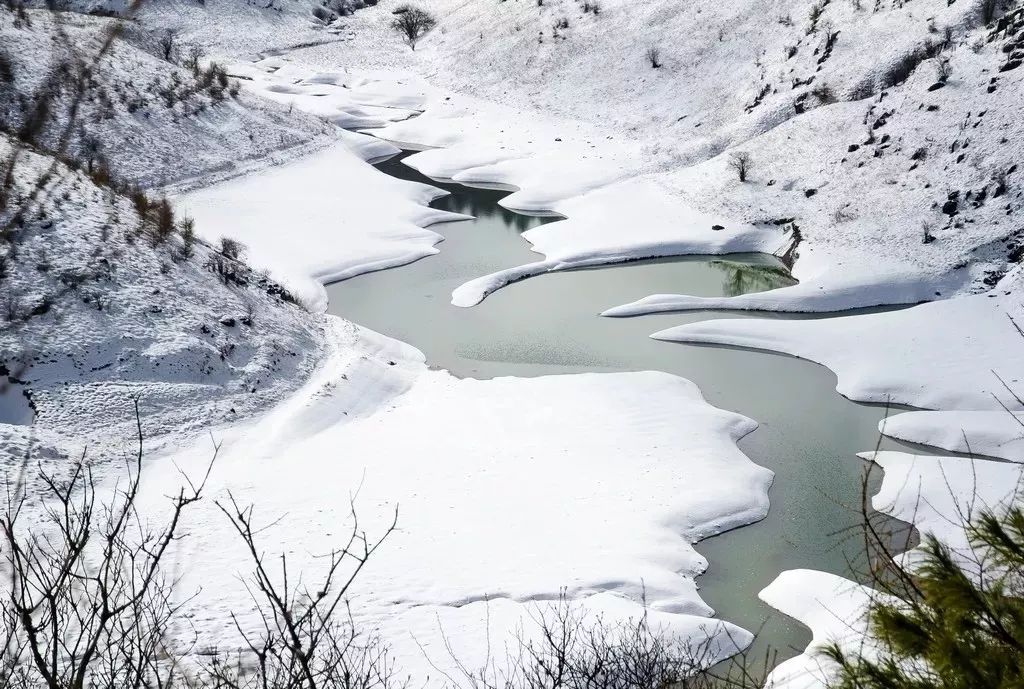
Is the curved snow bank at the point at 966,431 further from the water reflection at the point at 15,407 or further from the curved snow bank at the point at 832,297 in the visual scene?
the water reflection at the point at 15,407

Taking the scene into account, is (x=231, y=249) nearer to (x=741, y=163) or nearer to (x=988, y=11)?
(x=741, y=163)

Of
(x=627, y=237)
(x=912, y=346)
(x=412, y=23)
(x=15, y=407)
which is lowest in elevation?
(x=15, y=407)

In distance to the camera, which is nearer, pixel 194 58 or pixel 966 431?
pixel 966 431

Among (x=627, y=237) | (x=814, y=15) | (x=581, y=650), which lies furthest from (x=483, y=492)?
A: (x=814, y=15)

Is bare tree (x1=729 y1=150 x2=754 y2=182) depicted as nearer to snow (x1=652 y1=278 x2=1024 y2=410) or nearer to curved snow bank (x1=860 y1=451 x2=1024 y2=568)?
snow (x1=652 y1=278 x2=1024 y2=410)

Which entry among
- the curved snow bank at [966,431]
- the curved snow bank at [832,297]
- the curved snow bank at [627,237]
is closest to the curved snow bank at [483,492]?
the curved snow bank at [966,431]

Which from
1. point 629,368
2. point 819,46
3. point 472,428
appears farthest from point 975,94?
point 472,428

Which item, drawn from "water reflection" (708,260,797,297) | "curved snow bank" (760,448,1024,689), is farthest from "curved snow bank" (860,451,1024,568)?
"water reflection" (708,260,797,297)
